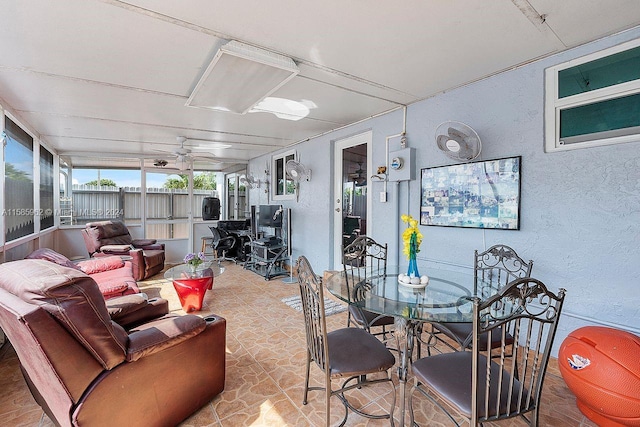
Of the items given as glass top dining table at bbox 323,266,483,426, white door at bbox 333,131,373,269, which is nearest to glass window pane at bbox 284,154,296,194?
white door at bbox 333,131,373,269

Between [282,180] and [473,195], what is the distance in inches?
162

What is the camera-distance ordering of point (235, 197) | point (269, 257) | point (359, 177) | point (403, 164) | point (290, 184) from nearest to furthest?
point (403, 164) < point (359, 177) < point (269, 257) < point (290, 184) < point (235, 197)

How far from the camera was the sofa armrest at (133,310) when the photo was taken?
6.43 feet

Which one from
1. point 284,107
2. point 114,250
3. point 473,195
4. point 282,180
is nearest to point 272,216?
point 282,180

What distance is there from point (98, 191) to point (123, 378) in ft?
22.3

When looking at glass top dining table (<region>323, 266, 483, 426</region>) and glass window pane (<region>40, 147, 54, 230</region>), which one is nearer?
glass top dining table (<region>323, 266, 483, 426</region>)

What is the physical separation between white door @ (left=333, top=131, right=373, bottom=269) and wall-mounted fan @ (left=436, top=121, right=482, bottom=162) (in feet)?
4.49

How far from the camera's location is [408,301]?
1774 millimetres

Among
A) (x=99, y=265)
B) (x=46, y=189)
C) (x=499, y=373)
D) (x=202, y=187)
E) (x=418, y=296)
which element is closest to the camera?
(x=499, y=373)

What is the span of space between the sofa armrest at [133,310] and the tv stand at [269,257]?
275cm

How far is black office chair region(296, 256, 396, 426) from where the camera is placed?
154cm

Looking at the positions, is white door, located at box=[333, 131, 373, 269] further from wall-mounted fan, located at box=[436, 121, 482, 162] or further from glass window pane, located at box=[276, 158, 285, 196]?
glass window pane, located at box=[276, 158, 285, 196]

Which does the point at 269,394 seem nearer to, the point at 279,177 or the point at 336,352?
the point at 336,352

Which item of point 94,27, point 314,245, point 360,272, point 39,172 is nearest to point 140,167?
point 39,172
